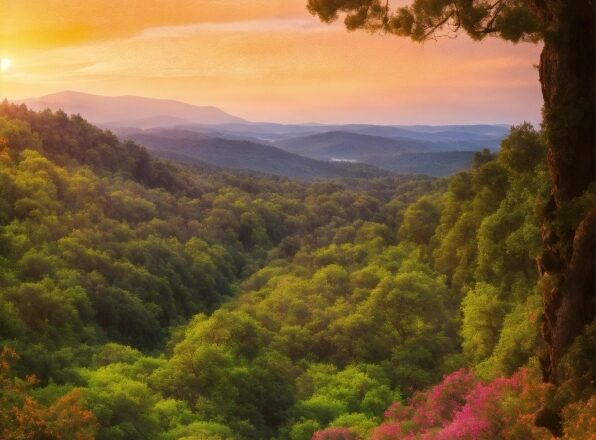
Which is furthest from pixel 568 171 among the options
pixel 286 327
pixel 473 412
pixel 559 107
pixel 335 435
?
pixel 286 327

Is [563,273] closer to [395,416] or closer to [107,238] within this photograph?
[395,416]

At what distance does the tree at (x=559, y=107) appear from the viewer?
1299 centimetres

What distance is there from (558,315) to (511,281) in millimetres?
18208

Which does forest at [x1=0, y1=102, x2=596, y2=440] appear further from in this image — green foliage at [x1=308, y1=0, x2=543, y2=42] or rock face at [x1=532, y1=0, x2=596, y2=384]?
green foliage at [x1=308, y1=0, x2=543, y2=42]

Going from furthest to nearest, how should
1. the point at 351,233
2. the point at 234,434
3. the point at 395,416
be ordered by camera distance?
the point at 351,233 < the point at 234,434 < the point at 395,416

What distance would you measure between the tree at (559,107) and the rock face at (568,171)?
0.02 metres

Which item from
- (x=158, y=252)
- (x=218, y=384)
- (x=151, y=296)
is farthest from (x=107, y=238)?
(x=218, y=384)

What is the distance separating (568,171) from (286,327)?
33.9 meters

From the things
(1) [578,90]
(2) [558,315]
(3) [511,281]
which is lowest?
(3) [511,281]

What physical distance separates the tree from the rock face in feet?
0.07

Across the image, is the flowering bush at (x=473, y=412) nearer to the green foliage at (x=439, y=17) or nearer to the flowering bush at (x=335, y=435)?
the flowering bush at (x=335, y=435)

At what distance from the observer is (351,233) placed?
9406cm

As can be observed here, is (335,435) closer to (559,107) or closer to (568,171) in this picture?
(568,171)

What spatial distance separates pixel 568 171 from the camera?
46.4ft
